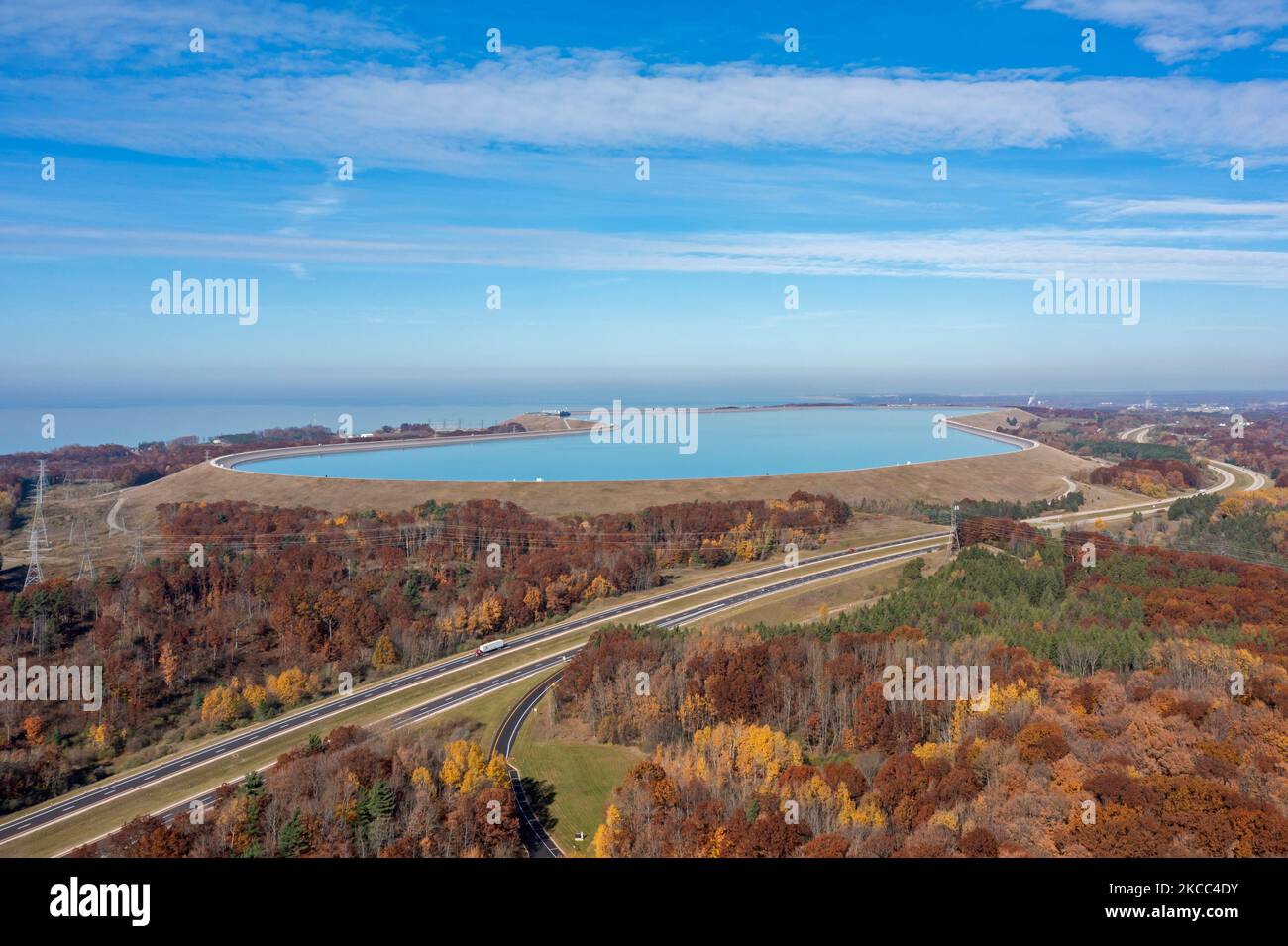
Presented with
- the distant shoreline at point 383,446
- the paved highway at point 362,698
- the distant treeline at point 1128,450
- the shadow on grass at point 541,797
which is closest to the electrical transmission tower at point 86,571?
the paved highway at point 362,698

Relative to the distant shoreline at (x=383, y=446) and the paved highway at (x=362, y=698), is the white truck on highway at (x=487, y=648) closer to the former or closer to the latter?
the paved highway at (x=362, y=698)

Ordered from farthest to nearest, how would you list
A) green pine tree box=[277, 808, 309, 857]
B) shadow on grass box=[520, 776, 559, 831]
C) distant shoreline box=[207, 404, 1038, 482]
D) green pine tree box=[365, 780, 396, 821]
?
distant shoreline box=[207, 404, 1038, 482] < shadow on grass box=[520, 776, 559, 831] < green pine tree box=[365, 780, 396, 821] < green pine tree box=[277, 808, 309, 857]

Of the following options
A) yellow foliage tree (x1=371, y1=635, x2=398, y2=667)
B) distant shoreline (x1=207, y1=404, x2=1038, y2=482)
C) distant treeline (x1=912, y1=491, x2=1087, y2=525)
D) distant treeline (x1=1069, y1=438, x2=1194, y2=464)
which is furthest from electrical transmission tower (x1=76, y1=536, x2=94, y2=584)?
distant treeline (x1=1069, y1=438, x2=1194, y2=464)

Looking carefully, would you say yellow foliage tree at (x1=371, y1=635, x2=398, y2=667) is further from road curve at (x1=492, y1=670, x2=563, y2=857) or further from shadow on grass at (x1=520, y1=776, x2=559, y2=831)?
shadow on grass at (x1=520, y1=776, x2=559, y2=831)

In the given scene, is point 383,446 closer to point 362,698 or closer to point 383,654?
point 383,654

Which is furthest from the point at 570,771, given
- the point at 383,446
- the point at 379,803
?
the point at 383,446
